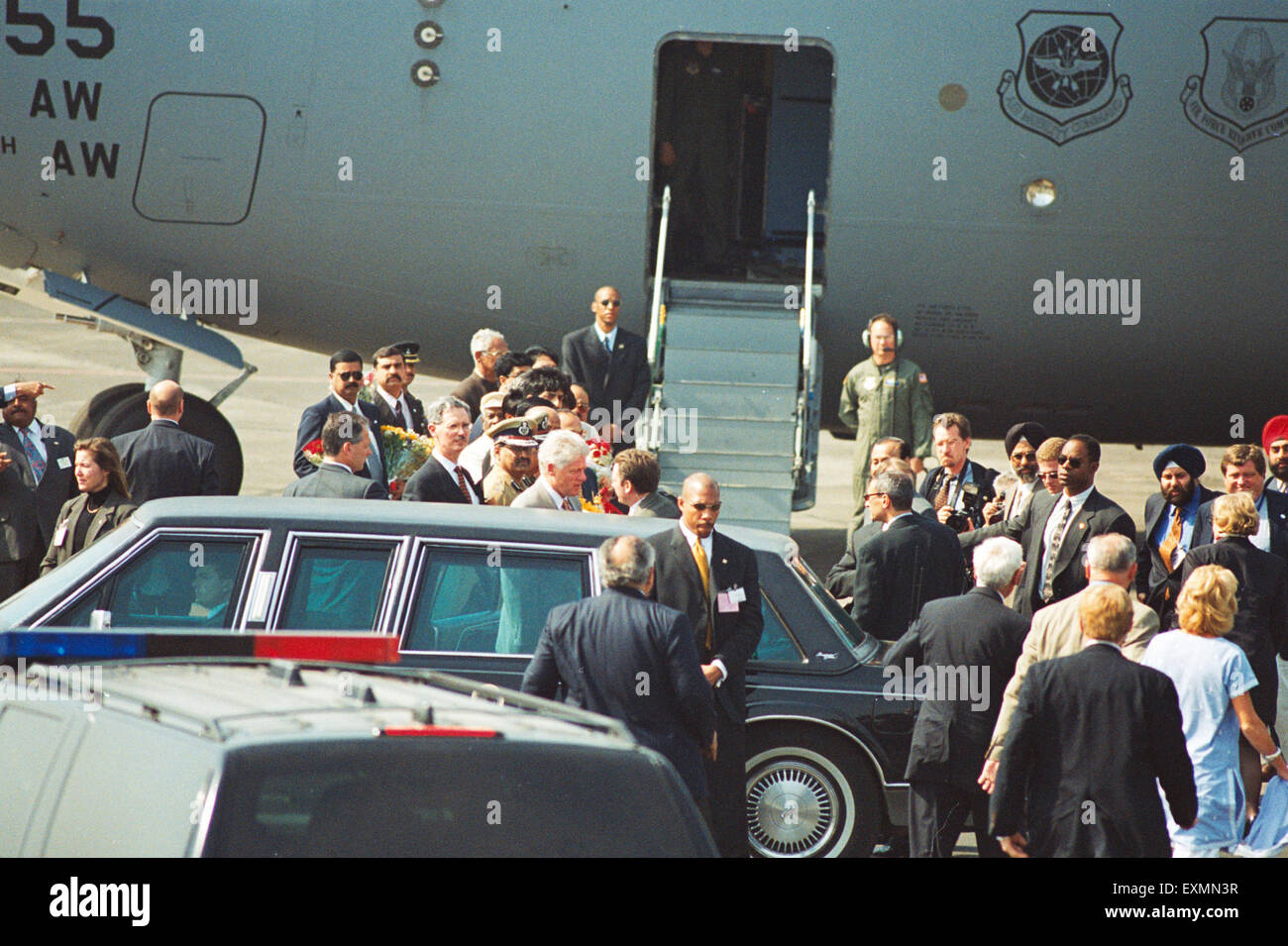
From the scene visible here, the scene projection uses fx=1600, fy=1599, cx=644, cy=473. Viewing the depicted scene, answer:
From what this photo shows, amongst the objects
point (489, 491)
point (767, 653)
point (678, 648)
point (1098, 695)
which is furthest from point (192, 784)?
point (489, 491)

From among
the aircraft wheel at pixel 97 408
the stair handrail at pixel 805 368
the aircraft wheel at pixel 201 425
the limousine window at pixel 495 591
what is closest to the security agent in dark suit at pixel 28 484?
the aircraft wheel at pixel 201 425

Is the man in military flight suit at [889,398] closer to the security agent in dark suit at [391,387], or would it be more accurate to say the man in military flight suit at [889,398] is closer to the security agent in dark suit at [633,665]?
the security agent in dark suit at [391,387]

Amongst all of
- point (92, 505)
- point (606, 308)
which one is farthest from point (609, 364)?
point (92, 505)

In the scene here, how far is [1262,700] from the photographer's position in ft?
26.4

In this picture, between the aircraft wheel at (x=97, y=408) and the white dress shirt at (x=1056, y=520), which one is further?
the aircraft wheel at (x=97, y=408)

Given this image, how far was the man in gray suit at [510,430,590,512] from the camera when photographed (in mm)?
8117

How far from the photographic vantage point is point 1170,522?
9133mm

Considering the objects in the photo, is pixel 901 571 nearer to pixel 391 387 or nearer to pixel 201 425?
pixel 391 387

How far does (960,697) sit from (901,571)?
5.39 feet

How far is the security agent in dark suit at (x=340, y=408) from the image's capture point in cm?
1017

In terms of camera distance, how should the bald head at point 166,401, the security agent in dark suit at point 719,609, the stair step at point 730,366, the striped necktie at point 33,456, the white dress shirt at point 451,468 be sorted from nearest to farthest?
the security agent in dark suit at point 719,609, the white dress shirt at point 451,468, the bald head at point 166,401, the striped necktie at point 33,456, the stair step at point 730,366

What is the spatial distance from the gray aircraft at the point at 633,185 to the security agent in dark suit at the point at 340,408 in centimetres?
277

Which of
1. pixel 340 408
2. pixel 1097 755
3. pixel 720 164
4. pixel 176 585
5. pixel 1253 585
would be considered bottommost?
pixel 1097 755

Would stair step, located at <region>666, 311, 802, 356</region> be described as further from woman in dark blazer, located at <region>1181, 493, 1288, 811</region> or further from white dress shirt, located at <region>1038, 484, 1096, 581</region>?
woman in dark blazer, located at <region>1181, 493, 1288, 811</region>
